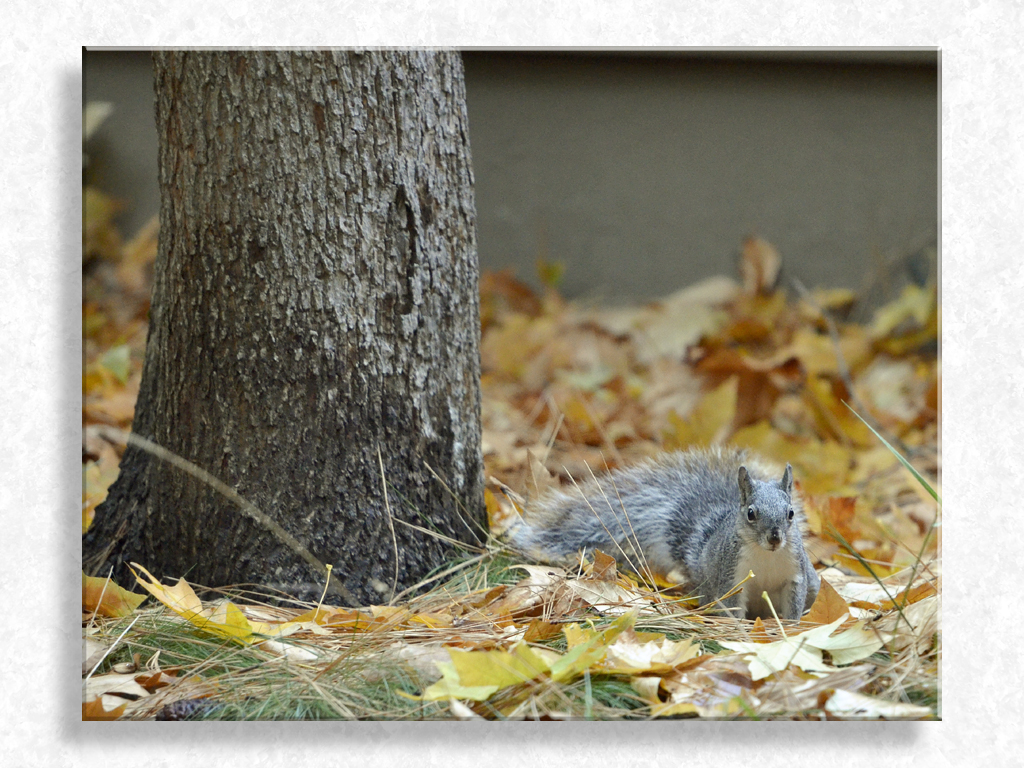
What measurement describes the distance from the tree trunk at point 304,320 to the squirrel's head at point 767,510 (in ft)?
1.72

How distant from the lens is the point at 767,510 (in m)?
1.41

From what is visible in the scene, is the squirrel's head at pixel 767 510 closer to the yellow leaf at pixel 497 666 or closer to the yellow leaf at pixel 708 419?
the yellow leaf at pixel 497 666

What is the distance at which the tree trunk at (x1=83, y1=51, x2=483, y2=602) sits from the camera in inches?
56.1

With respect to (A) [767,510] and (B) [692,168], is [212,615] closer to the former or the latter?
(A) [767,510]

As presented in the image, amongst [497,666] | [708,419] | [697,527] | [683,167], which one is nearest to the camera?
[497,666]

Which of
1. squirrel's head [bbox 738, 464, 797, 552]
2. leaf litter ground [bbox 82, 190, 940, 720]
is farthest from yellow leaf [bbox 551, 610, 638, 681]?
squirrel's head [bbox 738, 464, 797, 552]

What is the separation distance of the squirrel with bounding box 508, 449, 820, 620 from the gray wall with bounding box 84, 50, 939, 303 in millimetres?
878

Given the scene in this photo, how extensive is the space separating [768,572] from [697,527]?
200 millimetres

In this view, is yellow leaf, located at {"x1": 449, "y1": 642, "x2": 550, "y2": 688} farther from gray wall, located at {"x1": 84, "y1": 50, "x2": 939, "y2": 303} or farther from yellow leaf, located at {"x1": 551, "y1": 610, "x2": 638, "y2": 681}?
gray wall, located at {"x1": 84, "y1": 50, "x2": 939, "y2": 303}

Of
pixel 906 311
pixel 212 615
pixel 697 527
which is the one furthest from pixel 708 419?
pixel 212 615

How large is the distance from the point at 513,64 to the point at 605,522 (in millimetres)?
1110

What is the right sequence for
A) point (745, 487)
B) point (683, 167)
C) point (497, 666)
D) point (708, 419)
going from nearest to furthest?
point (497, 666)
point (745, 487)
point (708, 419)
point (683, 167)

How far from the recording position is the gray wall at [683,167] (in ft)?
7.78

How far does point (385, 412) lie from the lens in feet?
4.98
